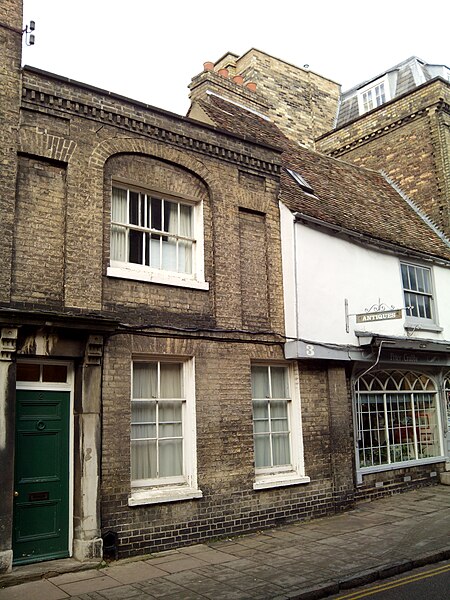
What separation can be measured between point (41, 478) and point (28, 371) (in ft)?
4.92

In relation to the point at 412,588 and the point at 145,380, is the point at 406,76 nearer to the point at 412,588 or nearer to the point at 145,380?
the point at 145,380

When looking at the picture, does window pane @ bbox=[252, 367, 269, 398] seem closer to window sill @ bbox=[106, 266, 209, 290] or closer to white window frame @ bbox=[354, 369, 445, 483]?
window sill @ bbox=[106, 266, 209, 290]

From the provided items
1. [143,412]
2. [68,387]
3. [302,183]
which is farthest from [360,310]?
[68,387]

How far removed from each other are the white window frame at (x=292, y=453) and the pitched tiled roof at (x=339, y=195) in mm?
3259

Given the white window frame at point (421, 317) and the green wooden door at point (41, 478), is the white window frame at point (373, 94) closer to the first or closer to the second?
the white window frame at point (421, 317)

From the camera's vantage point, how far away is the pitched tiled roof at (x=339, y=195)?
12578mm

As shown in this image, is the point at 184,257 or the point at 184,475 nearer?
the point at 184,475

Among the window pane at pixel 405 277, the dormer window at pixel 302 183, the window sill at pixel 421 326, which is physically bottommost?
the window sill at pixel 421 326

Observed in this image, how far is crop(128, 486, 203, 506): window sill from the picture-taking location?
8297 millimetres

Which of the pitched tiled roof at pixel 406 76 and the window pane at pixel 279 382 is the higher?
the pitched tiled roof at pixel 406 76

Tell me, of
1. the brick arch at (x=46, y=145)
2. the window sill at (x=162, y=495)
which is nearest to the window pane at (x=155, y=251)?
the brick arch at (x=46, y=145)

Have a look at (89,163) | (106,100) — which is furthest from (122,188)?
(106,100)

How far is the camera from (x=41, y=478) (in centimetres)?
775

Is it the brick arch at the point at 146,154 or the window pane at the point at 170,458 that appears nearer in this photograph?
the brick arch at the point at 146,154
